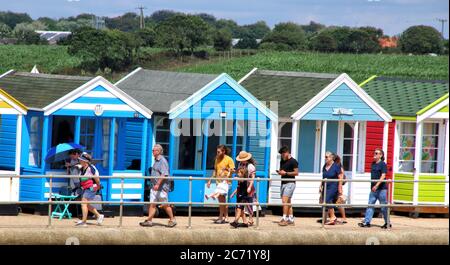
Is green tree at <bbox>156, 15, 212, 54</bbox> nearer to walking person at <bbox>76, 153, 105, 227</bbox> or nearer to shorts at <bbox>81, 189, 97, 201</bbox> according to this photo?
walking person at <bbox>76, 153, 105, 227</bbox>

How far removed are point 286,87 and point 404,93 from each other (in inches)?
100

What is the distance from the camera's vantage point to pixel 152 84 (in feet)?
89.4

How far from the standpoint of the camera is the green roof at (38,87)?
80.4 feet

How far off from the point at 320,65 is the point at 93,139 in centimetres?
2615

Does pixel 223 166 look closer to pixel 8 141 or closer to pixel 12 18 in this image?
pixel 8 141

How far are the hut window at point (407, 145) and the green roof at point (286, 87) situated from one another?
6.11 ft

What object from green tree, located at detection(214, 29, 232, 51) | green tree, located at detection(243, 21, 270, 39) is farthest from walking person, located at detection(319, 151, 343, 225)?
green tree, located at detection(243, 21, 270, 39)

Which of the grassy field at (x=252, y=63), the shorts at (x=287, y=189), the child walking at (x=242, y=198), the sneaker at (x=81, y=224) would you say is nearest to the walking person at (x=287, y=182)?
the shorts at (x=287, y=189)

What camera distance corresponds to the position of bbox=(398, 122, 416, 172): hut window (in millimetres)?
27344

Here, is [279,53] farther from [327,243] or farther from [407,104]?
[327,243]

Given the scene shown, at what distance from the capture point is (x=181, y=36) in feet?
124

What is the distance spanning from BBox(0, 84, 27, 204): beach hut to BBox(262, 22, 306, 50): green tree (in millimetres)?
23450

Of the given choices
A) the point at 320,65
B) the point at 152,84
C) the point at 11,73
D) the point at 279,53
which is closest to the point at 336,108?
the point at 152,84
